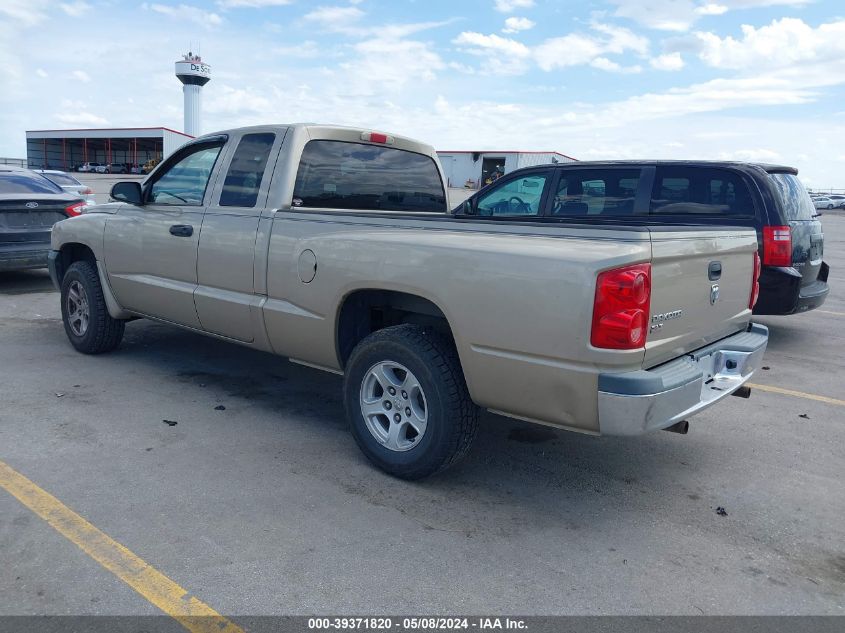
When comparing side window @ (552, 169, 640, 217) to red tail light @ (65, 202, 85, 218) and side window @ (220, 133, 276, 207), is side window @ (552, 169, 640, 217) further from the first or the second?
red tail light @ (65, 202, 85, 218)

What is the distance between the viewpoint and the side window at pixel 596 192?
22.7 ft

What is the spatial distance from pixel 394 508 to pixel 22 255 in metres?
7.11

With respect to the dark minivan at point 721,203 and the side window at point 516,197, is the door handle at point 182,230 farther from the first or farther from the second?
the side window at point 516,197

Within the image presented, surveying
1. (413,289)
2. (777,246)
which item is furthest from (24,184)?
(777,246)

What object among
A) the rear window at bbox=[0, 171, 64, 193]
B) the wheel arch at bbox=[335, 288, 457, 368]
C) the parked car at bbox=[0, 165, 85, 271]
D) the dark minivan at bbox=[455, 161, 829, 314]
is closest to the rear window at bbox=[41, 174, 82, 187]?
the rear window at bbox=[0, 171, 64, 193]

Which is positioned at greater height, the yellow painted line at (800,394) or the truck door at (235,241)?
the truck door at (235,241)

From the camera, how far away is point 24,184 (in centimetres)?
949

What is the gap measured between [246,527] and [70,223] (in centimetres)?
392

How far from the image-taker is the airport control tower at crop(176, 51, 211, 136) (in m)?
84.6

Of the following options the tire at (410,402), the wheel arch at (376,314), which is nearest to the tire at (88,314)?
the wheel arch at (376,314)

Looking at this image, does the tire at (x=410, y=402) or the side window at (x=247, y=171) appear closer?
the tire at (x=410, y=402)

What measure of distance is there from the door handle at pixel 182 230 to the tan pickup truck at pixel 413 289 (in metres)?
0.02

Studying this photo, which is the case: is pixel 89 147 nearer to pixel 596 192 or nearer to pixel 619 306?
pixel 596 192

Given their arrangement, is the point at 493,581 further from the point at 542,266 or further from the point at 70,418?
the point at 70,418
